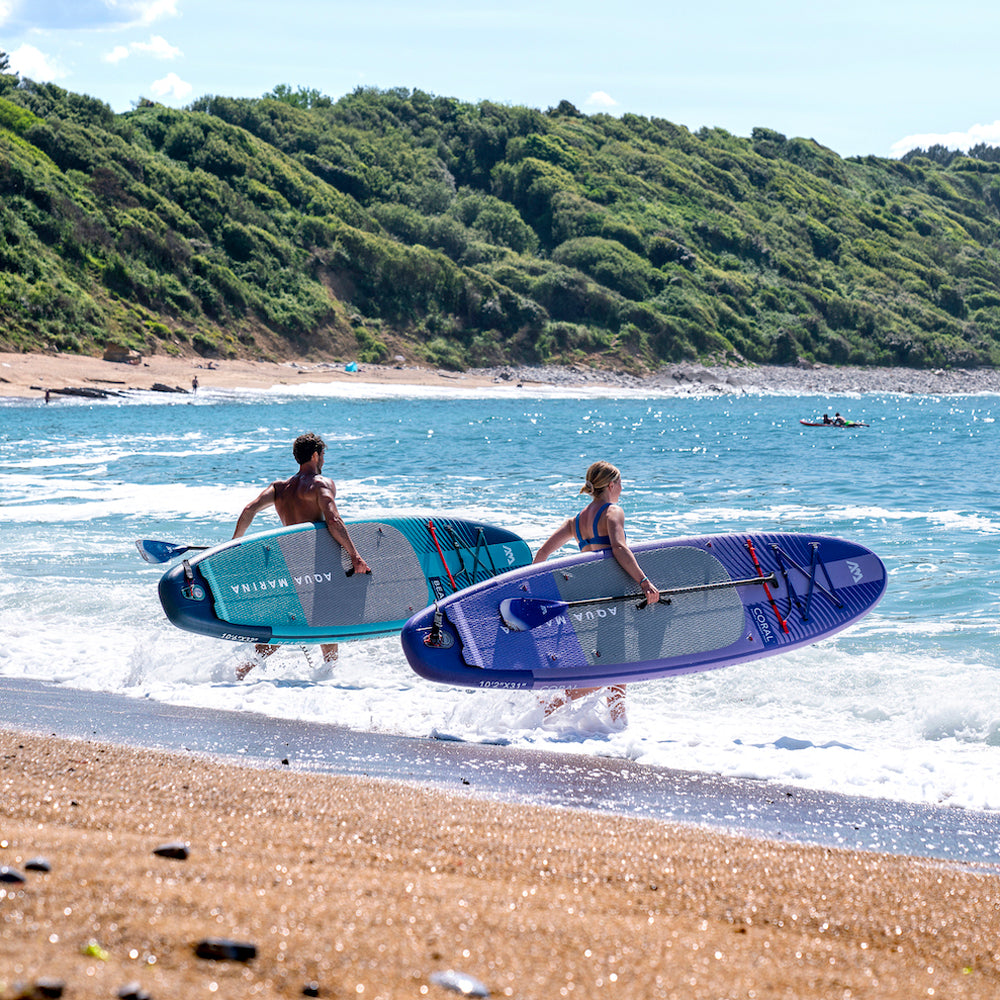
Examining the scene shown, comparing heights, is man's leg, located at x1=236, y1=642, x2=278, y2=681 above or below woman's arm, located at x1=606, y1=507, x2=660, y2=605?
below

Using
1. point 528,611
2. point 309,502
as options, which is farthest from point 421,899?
point 309,502

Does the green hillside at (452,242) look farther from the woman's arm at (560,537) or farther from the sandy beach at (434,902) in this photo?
the sandy beach at (434,902)

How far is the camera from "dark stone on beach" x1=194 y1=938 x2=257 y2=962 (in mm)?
2320

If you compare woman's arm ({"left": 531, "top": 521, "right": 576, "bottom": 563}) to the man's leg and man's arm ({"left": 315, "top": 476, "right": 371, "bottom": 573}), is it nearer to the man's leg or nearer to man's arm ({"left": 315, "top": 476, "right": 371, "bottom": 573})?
man's arm ({"left": 315, "top": 476, "right": 371, "bottom": 573})

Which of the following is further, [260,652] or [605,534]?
[260,652]

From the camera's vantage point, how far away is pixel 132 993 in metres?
2.11

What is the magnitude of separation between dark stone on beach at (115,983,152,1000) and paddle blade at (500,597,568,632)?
171 inches

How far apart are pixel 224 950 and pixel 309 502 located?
18.3ft

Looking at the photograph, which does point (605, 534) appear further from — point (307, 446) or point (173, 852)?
point (173, 852)

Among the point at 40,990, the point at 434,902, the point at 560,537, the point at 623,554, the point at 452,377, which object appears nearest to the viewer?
the point at 40,990

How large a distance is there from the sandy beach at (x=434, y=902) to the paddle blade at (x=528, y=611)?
223 centimetres

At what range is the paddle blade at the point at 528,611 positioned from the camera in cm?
641

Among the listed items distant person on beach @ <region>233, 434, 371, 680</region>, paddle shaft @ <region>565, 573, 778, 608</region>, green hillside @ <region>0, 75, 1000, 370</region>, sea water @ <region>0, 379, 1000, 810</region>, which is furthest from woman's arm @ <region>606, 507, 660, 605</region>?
green hillside @ <region>0, 75, 1000, 370</region>

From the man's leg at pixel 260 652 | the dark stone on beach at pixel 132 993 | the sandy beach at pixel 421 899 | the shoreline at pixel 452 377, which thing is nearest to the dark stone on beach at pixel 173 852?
the sandy beach at pixel 421 899
